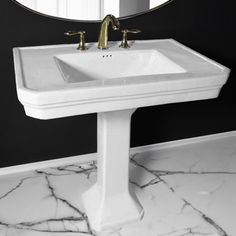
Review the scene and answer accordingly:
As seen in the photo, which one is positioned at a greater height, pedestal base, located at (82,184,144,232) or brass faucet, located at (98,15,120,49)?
brass faucet, located at (98,15,120,49)

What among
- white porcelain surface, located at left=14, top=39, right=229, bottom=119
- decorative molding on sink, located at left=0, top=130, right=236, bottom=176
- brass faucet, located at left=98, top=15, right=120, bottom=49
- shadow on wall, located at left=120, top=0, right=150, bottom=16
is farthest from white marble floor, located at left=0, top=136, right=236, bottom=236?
shadow on wall, located at left=120, top=0, right=150, bottom=16

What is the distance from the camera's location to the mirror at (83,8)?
75.4 inches

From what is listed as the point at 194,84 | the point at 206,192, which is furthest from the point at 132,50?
the point at 206,192

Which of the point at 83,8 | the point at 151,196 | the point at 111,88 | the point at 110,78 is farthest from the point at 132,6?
the point at 151,196

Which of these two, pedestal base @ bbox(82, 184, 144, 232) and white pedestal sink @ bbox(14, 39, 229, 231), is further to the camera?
pedestal base @ bbox(82, 184, 144, 232)

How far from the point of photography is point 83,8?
1.96m

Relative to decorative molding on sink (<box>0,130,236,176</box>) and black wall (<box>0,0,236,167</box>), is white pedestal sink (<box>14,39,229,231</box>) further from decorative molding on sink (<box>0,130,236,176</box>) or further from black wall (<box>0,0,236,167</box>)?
decorative molding on sink (<box>0,130,236,176</box>)

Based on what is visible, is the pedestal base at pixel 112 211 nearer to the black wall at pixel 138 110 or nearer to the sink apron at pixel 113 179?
the sink apron at pixel 113 179

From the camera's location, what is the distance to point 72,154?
92.0 inches

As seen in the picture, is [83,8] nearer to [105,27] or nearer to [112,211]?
Answer: [105,27]

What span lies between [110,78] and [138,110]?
0.81 m

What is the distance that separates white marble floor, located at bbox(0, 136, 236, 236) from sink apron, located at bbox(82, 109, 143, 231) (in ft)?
0.15

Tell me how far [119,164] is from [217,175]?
74cm

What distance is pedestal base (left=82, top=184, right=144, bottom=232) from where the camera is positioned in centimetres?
183
